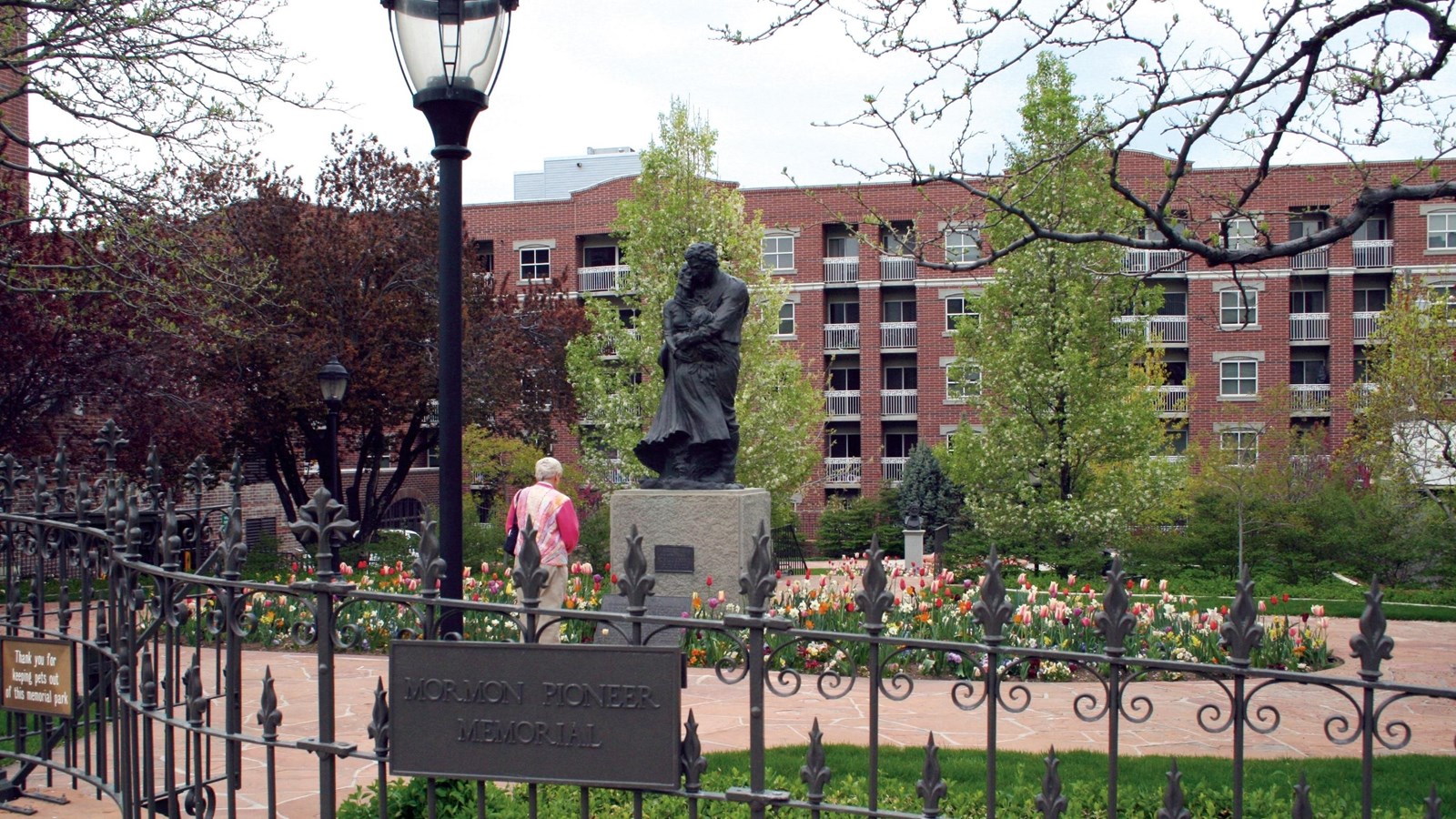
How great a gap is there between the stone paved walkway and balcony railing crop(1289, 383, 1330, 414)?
3220cm

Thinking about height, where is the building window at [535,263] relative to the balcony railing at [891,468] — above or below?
above

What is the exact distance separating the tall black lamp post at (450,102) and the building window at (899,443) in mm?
39331

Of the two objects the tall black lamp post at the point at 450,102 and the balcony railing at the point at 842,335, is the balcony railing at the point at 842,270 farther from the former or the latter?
the tall black lamp post at the point at 450,102

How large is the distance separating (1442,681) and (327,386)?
50.5ft

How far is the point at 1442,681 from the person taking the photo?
10.3 meters

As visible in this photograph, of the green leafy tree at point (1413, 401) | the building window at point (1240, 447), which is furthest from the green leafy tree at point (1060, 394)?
the building window at point (1240, 447)

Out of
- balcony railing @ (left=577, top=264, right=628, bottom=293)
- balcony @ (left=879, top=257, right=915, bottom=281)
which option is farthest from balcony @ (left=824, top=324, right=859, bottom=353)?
balcony railing @ (left=577, top=264, right=628, bottom=293)

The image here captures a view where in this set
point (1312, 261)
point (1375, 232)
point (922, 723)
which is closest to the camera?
point (922, 723)

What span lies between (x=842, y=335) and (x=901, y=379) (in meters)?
2.73

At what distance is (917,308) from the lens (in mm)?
42000

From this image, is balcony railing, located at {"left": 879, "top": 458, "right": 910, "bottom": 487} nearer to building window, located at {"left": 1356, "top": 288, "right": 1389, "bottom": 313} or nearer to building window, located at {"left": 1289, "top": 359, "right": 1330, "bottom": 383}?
building window, located at {"left": 1289, "top": 359, "right": 1330, "bottom": 383}

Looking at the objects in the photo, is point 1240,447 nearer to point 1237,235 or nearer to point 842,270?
point 842,270

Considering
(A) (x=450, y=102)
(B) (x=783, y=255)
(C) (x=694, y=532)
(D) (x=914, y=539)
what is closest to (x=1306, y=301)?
(B) (x=783, y=255)

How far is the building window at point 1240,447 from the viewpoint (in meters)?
28.1
